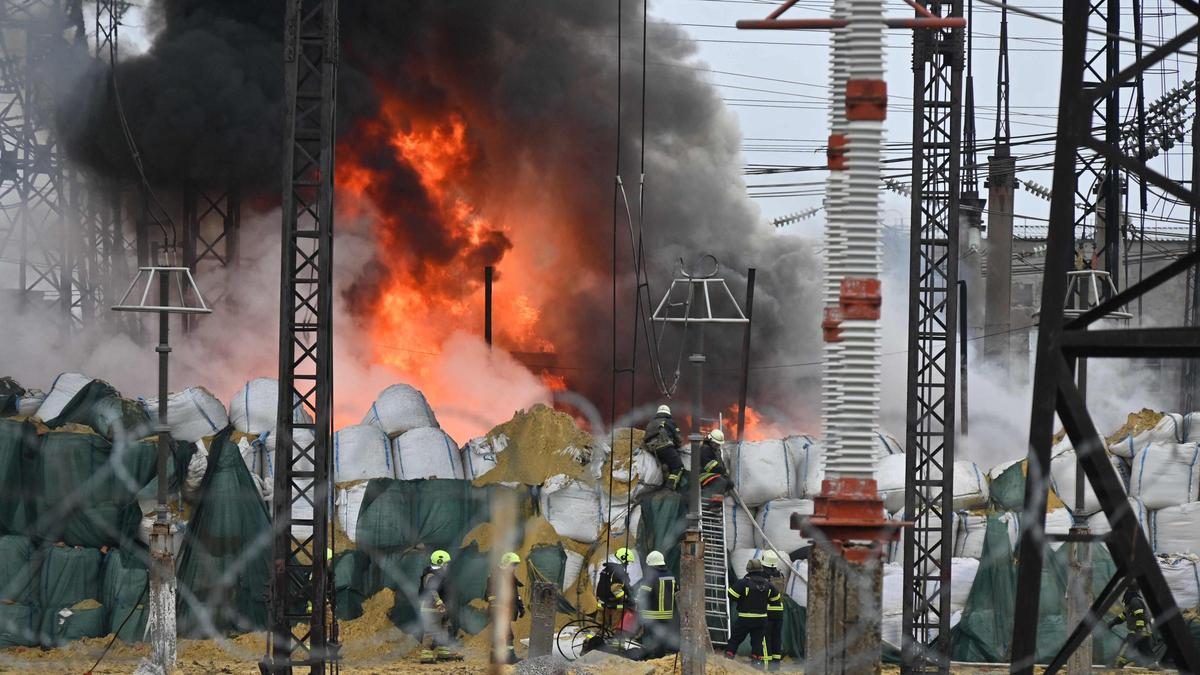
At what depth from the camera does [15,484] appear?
64.6ft

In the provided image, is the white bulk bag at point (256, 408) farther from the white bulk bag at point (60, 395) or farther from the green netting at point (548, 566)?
the green netting at point (548, 566)

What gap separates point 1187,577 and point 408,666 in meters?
9.91

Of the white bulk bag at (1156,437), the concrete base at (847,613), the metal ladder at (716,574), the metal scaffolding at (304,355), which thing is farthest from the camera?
the white bulk bag at (1156,437)

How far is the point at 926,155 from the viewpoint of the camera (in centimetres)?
1783

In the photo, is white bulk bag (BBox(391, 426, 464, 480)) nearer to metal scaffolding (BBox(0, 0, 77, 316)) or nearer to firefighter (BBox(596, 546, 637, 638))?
firefighter (BBox(596, 546, 637, 638))

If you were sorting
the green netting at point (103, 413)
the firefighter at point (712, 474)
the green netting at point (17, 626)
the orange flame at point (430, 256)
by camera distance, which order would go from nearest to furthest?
the green netting at point (17, 626) → the firefighter at point (712, 474) → the green netting at point (103, 413) → the orange flame at point (430, 256)

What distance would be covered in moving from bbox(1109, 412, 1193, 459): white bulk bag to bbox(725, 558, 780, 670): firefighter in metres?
6.73

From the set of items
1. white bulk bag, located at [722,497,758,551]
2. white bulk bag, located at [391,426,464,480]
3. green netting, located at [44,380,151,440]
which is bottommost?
white bulk bag, located at [722,497,758,551]

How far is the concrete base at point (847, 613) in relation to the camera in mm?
7305

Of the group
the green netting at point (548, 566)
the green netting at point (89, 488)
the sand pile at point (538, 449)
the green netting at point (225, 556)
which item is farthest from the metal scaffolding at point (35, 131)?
the green netting at point (548, 566)

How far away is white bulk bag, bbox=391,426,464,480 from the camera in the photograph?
2178 centimetres

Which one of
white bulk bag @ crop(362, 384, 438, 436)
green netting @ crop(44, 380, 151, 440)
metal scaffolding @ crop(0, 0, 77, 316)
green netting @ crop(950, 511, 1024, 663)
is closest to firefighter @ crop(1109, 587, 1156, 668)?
green netting @ crop(950, 511, 1024, 663)

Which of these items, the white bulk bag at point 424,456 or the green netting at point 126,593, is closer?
the green netting at point 126,593

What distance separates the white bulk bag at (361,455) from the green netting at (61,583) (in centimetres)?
357
